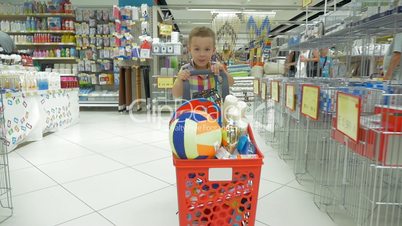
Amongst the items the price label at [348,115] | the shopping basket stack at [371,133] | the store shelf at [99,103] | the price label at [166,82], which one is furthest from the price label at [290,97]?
the store shelf at [99,103]

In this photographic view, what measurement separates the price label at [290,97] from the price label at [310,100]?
0.27 meters

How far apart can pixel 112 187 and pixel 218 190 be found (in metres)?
1.45

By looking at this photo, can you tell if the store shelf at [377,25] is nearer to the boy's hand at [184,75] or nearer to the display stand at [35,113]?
the boy's hand at [184,75]

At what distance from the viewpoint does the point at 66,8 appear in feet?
21.9

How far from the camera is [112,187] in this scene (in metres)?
2.18

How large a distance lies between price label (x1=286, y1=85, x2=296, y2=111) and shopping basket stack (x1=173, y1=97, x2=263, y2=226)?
1.52 m

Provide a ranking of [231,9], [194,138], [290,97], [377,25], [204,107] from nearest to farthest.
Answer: [194,138] < [204,107] < [377,25] < [290,97] < [231,9]

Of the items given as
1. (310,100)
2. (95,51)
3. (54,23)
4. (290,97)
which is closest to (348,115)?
(310,100)

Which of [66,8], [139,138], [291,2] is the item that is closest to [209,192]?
[139,138]

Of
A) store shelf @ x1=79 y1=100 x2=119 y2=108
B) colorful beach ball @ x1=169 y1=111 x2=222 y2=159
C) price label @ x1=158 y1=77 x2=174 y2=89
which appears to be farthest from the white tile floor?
store shelf @ x1=79 y1=100 x2=119 y2=108

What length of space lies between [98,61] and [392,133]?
662 cm

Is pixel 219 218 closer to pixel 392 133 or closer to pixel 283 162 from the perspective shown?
pixel 392 133

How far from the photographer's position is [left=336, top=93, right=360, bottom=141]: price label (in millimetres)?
1263

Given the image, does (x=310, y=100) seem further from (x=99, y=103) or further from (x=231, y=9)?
(x=99, y=103)
